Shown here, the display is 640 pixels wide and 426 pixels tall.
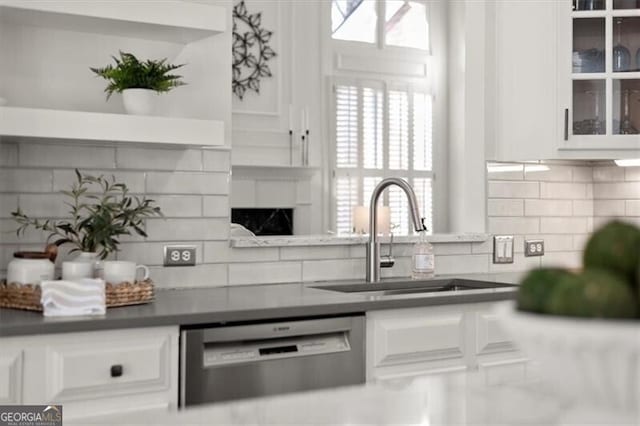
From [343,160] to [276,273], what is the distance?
2289 mm

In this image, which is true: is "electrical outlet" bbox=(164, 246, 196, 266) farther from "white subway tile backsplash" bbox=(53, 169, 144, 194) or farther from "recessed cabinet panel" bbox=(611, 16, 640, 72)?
"recessed cabinet panel" bbox=(611, 16, 640, 72)

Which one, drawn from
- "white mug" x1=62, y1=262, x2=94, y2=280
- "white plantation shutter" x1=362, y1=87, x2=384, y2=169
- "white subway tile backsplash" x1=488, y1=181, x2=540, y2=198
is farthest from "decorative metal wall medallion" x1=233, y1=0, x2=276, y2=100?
"white mug" x1=62, y1=262, x2=94, y2=280

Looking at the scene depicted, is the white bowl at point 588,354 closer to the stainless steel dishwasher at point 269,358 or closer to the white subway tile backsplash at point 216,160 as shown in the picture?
the stainless steel dishwasher at point 269,358

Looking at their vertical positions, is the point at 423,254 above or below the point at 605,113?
below

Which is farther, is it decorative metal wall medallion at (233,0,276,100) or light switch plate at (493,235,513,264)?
decorative metal wall medallion at (233,0,276,100)

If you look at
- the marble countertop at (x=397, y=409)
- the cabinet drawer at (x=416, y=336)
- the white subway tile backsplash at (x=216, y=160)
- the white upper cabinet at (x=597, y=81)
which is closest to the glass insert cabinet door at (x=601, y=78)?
the white upper cabinet at (x=597, y=81)

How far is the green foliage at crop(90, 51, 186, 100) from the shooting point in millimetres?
2633

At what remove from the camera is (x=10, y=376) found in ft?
6.56

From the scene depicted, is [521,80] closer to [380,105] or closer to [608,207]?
[608,207]

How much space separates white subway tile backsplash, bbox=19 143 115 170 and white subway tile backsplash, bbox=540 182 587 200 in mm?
2106

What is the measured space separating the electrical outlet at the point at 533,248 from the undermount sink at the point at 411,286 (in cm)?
58

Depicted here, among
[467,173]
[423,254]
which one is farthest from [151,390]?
[467,173]

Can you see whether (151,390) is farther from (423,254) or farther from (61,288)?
(423,254)

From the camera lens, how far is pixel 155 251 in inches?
112
